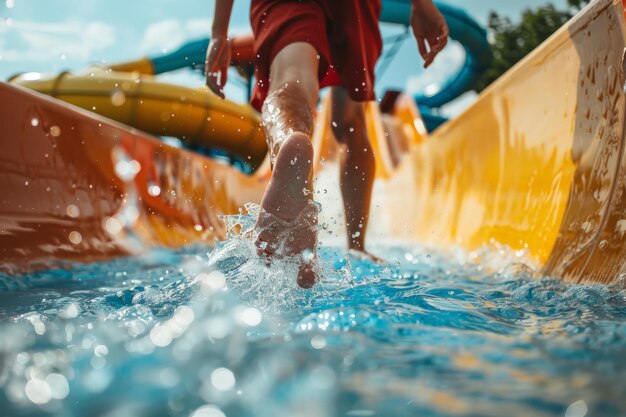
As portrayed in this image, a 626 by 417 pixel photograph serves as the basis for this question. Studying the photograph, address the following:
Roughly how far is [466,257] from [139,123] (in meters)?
5.55

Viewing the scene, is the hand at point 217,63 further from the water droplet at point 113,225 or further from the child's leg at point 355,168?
the water droplet at point 113,225

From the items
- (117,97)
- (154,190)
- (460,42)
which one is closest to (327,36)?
(154,190)

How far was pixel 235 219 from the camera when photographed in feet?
4.74

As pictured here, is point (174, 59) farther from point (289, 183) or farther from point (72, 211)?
point (289, 183)

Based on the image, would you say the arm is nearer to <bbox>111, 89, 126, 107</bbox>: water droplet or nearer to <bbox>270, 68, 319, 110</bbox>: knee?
<bbox>270, 68, 319, 110</bbox>: knee

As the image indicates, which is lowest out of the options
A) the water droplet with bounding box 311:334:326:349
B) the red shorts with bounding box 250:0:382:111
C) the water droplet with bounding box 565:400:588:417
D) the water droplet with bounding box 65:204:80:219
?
the water droplet with bounding box 65:204:80:219

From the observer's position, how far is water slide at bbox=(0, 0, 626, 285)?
1328mm

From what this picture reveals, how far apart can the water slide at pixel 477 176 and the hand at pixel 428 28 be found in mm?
362

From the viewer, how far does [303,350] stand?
63cm

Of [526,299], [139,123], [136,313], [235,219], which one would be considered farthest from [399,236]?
[139,123]

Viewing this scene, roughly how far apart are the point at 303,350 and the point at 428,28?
1.25 meters

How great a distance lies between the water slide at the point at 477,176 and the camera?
4.36 ft

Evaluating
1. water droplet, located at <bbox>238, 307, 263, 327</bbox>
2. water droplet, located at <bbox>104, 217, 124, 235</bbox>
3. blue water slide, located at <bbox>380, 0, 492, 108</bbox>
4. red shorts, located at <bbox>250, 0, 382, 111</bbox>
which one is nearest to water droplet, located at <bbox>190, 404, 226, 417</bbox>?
water droplet, located at <bbox>238, 307, 263, 327</bbox>

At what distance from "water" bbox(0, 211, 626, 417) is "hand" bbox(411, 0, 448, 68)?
0.82 m
